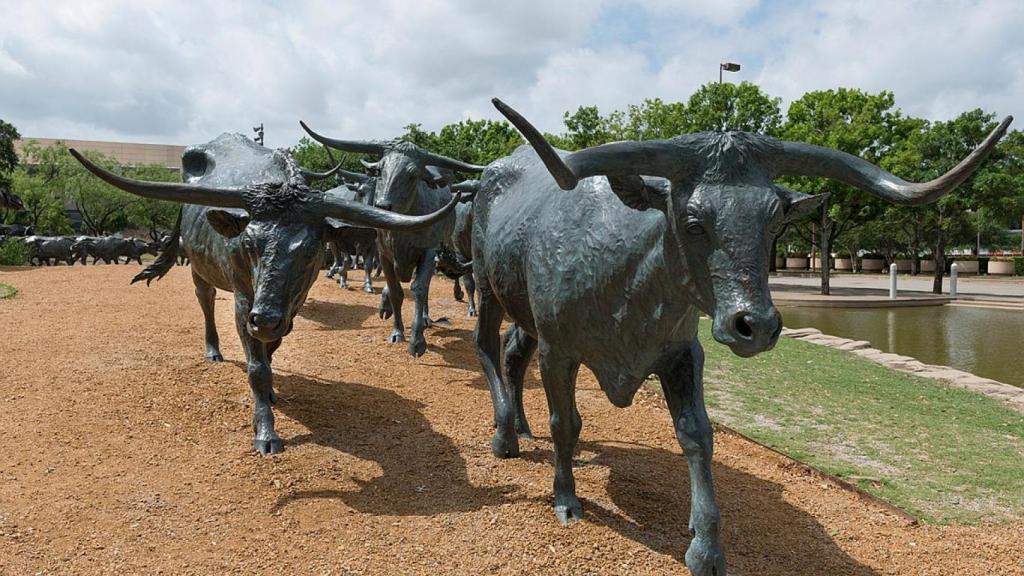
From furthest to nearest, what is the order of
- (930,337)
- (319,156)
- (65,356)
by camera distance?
(319,156) → (930,337) → (65,356)

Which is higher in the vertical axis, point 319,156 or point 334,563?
point 319,156

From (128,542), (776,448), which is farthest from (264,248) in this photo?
(776,448)

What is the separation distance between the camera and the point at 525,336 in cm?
507

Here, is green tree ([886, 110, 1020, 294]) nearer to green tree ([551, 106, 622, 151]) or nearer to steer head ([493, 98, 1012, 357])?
green tree ([551, 106, 622, 151])

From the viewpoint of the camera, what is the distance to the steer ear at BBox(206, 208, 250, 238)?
446 centimetres

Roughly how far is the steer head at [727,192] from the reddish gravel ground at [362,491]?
1.64 m

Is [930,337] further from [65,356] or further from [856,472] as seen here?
[65,356]

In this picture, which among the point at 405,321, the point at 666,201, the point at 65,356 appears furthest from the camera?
the point at 405,321

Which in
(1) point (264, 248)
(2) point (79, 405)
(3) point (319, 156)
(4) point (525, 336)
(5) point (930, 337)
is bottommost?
A: (5) point (930, 337)

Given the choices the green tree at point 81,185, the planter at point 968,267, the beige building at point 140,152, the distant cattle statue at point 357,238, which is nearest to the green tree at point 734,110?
the distant cattle statue at point 357,238

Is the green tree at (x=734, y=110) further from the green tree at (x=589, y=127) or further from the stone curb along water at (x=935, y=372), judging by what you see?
the stone curb along water at (x=935, y=372)

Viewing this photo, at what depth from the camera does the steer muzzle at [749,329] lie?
233cm

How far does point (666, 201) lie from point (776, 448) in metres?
3.60

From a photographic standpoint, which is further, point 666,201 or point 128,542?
point 128,542
